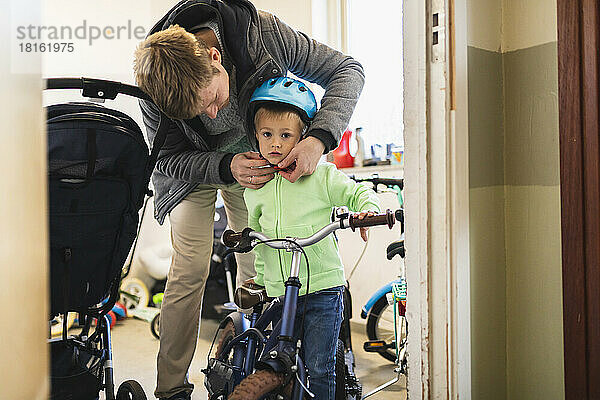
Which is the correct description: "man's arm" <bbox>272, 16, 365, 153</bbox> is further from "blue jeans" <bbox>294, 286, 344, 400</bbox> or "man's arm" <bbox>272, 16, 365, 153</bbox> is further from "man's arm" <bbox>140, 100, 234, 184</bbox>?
"blue jeans" <bbox>294, 286, 344, 400</bbox>

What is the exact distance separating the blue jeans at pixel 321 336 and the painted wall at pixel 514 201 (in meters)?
0.52

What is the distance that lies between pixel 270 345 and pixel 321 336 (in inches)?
5.4

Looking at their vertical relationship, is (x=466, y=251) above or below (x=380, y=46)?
below

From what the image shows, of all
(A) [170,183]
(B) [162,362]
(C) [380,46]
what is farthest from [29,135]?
(C) [380,46]

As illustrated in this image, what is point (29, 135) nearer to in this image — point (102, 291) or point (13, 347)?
point (13, 347)

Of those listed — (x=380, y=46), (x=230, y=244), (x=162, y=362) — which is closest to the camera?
(x=230, y=244)

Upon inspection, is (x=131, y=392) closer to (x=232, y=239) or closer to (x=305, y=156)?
(x=232, y=239)

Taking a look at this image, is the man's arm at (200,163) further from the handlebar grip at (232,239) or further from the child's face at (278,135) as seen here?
the handlebar grip at (232,239)

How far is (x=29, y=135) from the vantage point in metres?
0.91

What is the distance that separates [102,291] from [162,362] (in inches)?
16.7

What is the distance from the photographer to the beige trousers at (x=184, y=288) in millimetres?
1822

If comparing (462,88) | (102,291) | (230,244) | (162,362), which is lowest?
(162,362)

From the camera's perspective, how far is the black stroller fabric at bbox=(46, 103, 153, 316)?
53.4 inches

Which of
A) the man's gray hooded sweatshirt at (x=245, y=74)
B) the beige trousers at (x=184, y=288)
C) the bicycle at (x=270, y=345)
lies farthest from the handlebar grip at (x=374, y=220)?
the beige trousers at (x=184, y=288)
